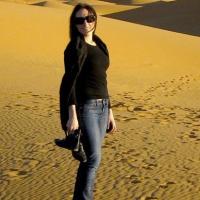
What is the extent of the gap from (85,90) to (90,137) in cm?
34

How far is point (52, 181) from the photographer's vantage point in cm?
567

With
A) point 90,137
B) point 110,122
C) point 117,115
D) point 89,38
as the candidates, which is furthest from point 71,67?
point 117,115

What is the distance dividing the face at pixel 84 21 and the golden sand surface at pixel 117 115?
1.86m

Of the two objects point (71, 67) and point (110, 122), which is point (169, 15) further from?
point (71, 67)

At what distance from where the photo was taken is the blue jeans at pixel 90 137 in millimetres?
4027

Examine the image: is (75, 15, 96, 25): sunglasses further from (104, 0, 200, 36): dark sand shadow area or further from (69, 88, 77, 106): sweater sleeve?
(104, 0, 200, 36): dark sand shadow area

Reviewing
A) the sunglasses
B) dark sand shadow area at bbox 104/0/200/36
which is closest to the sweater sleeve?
the sunglasses

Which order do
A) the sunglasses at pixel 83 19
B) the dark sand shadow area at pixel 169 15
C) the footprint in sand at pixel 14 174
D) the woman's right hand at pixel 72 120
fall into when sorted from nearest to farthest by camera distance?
the woman's right hand at pixel 72 120 < the sunglasses at pixel 83 19 < the footprint in sand at pixel 14 174 < the dark sand shadow area at pixel 169 15

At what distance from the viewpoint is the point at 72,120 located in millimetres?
3896

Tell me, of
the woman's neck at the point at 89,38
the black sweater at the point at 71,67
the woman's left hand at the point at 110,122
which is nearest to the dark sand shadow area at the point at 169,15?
the woman's left hand at the point at 110,122

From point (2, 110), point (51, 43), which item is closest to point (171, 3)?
point (51, 43)

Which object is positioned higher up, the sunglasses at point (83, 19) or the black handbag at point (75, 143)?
the sunglasses at point (83, 19)

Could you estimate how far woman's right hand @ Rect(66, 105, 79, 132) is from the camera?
12.8ft

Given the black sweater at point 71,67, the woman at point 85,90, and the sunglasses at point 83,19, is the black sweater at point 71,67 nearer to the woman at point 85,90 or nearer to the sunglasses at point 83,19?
the woman at point 85,90
